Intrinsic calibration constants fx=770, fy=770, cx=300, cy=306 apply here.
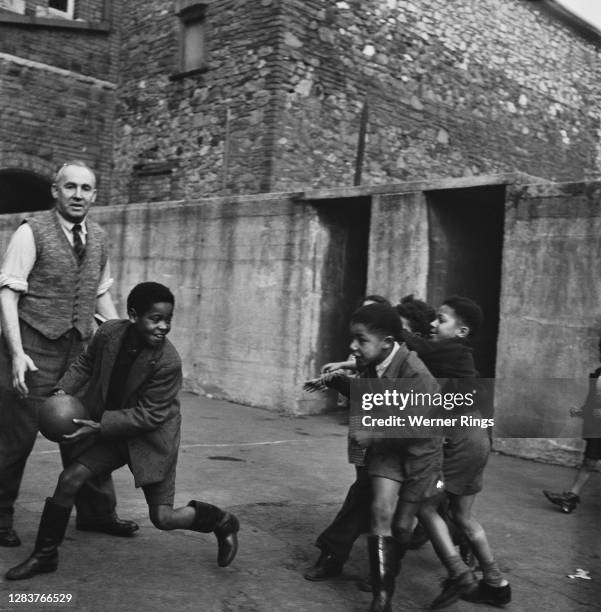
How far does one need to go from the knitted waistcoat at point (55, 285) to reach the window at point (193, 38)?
1008 centimetres

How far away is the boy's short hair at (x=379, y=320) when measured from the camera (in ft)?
10.3

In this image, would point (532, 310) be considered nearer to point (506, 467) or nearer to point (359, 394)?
point (506, 467)

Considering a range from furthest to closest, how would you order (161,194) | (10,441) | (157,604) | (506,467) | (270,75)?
(161,194)
(270,75)
(506,467)
(10,441)
(157,604)

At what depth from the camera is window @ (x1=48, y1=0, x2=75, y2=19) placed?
15888 mm

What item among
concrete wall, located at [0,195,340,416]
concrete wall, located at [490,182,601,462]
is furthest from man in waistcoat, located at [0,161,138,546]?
concrete wall, located at [0,195,340,416]

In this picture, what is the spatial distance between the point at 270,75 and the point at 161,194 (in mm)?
3302

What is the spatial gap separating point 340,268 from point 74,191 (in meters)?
5.23

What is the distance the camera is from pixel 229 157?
12773 millimetres

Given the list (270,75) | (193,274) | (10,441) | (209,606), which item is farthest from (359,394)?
(270,75)

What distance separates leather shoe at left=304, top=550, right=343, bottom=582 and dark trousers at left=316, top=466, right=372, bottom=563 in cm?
3

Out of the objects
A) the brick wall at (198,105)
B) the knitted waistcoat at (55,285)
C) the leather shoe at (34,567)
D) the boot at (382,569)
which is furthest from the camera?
the brick wall at (198,105)

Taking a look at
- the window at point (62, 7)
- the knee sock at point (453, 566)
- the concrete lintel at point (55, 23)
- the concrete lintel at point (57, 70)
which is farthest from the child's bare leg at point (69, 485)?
the window at point (62, 7)

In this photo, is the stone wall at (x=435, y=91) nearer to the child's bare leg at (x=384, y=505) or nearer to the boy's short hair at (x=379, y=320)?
the boy's short hair at (x=379, y=320)

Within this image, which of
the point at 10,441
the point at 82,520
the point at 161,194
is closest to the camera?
the point at 10,441
